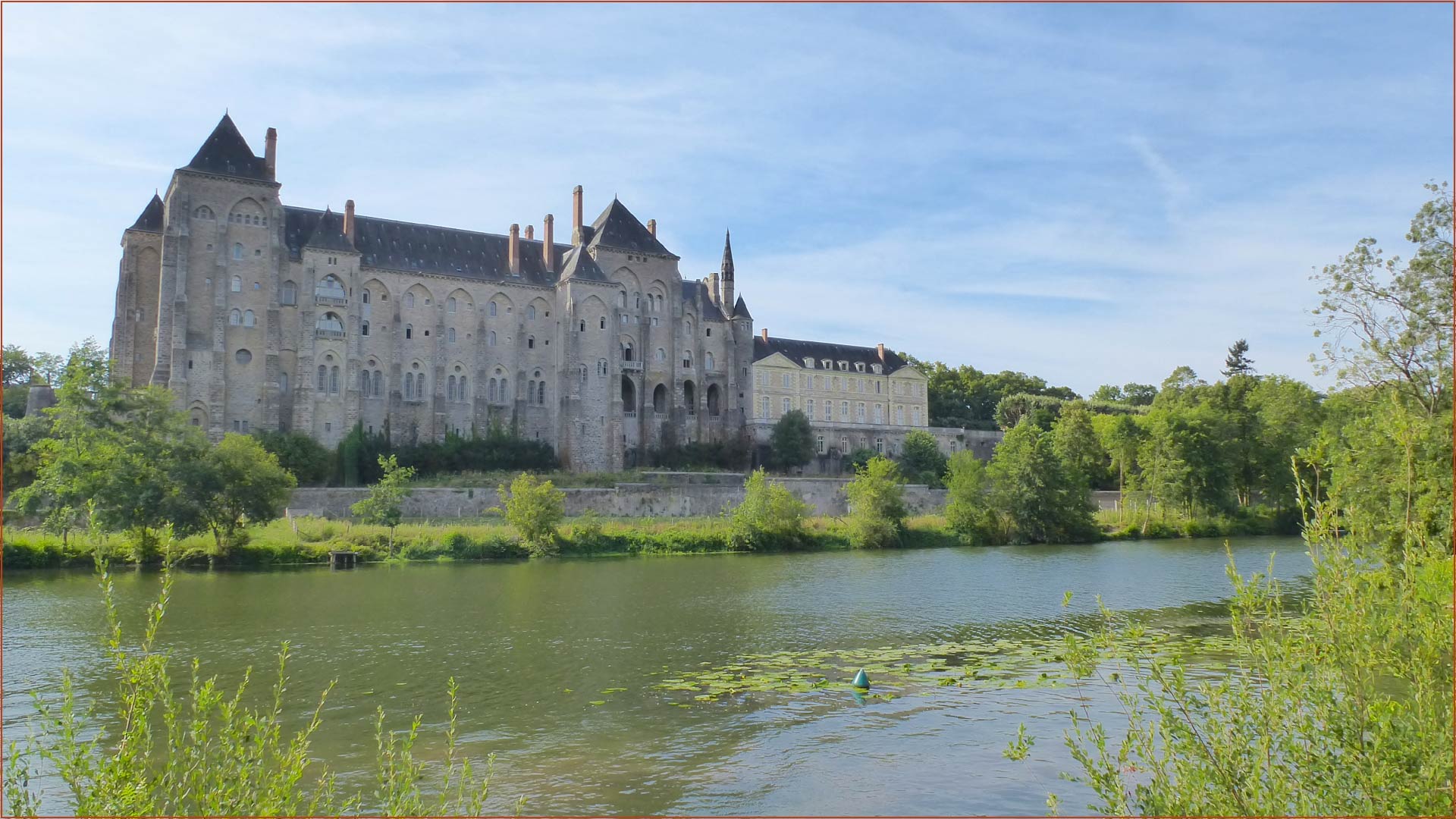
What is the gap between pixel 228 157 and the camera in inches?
1876

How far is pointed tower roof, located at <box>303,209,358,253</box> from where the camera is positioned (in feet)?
161

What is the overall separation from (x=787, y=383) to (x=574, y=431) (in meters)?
15.7

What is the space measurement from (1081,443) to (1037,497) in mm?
14300

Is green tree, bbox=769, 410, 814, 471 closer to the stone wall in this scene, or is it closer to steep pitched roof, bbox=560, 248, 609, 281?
the stone wall

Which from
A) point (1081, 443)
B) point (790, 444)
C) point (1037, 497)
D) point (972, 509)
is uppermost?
point (790, 444)

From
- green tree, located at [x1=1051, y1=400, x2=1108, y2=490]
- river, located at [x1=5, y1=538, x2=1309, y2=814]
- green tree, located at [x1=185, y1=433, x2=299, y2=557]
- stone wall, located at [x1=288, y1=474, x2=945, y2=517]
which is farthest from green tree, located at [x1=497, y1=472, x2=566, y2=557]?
green tree, located at [x1=1051, y1=400, x2=1108, y2=490]

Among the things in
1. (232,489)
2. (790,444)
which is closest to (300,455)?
(232,489)

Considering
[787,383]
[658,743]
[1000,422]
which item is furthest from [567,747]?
[1000,422]

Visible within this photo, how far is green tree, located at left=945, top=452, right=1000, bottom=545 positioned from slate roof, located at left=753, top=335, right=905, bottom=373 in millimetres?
23060

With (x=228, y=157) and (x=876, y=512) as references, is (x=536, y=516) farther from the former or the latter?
(x=228, y=157)

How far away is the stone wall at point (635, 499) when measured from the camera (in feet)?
129

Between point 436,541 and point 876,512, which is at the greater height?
point 876,512

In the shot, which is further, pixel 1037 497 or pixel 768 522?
pixel 1037 497

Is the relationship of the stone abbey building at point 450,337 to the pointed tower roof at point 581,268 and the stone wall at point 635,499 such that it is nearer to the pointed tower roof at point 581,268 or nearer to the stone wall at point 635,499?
the pointed tower roof at point 581,268
